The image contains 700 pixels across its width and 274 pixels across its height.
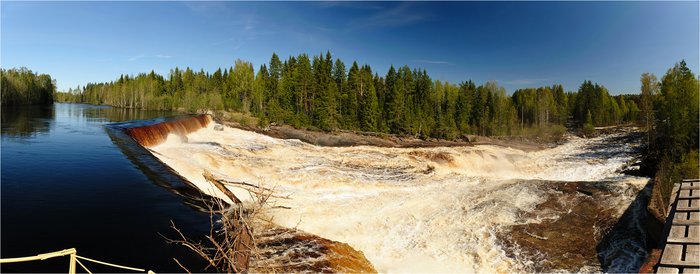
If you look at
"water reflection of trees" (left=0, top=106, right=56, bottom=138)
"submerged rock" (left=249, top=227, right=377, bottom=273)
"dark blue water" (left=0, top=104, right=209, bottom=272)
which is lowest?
"submerged rock" (left=249, top=227, right=377, bottom=273)

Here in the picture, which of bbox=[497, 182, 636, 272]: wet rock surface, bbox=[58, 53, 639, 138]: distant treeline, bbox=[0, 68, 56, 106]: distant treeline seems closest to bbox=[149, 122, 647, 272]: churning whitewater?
bbox=[497, 182, 636, 272]: wet rock surface

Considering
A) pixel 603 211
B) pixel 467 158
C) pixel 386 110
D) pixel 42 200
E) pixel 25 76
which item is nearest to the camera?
pixel 42 200

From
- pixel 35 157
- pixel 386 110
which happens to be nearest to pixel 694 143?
pixel 386 110

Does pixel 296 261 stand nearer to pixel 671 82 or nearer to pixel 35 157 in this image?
pixel 35 157

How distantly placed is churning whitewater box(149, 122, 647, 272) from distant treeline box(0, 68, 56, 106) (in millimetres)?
59312

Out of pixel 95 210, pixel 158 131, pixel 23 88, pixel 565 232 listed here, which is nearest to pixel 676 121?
pixel 565 232

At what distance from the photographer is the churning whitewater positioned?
396 inches

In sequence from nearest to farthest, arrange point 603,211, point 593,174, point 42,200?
point 42,200 < point 603,211 < point 593,174

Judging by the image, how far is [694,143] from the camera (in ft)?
78.2

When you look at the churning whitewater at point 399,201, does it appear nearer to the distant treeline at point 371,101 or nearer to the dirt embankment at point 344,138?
the dirt embankment at point 344,138

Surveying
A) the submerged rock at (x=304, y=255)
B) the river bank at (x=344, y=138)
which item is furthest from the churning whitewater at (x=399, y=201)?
the river bank at (x=344, y=138)

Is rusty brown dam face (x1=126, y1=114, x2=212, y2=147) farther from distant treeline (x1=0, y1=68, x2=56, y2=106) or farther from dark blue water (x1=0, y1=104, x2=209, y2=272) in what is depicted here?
distant treeline (x1=0, y1=68, x2=56, y2=106)

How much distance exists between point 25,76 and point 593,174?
338 feet

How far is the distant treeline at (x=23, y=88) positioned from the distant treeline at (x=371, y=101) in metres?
18.9
